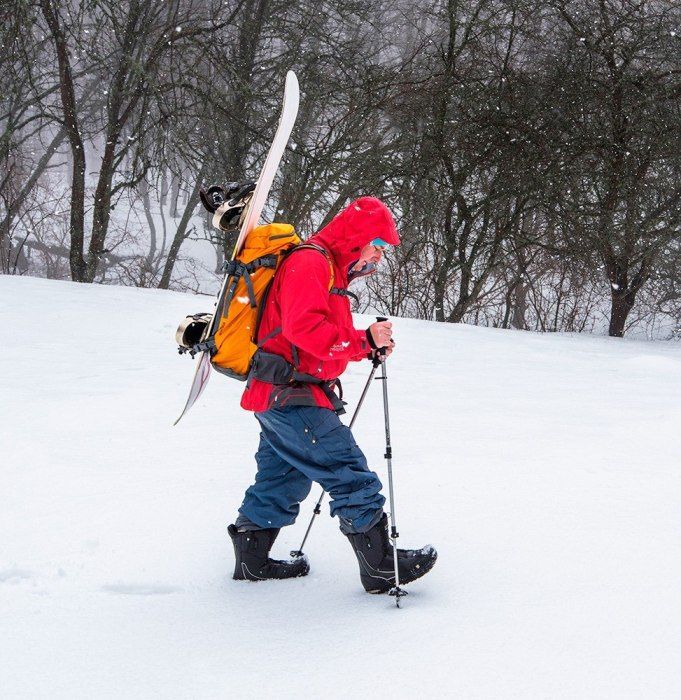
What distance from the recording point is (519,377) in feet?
22.8

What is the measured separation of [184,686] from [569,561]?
1499mm

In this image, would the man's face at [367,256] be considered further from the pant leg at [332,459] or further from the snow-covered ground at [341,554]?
the snow-covered ground at [341,554]

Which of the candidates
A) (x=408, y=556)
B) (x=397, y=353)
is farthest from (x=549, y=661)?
(x=397, y=353)

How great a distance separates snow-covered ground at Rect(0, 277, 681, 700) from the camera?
2.15 m

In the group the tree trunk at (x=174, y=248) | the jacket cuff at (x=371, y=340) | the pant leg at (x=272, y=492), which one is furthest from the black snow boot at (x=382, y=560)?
the tree trunk at (x=174, y=248)

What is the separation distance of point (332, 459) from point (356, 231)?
80 centimetres

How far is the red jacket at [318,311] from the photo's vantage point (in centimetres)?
250

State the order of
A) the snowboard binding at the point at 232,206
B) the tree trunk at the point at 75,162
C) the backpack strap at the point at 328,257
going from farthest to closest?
the tree trunk at the point at 75,162, the snowboard binding at the point at 232,206, the backpack strap at the point at 328,257

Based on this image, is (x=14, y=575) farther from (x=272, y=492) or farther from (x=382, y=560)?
(x=382, y=560)

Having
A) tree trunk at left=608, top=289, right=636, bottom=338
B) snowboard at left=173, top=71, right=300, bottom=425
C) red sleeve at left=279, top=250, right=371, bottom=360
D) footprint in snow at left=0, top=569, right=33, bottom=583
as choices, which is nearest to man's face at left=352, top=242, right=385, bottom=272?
red sleeve at left=279, top=250, right=371, bottom=360

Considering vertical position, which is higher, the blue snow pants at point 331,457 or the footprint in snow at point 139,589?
the blue snow pants at point 331,457

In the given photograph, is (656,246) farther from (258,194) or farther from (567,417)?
(258,194)

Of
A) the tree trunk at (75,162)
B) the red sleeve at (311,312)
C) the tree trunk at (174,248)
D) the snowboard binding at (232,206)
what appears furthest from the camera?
the tree trunk at (174,248)

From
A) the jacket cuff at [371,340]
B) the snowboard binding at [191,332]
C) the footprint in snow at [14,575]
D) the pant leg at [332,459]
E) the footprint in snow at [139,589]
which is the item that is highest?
the jacket cuff at [371,340]
